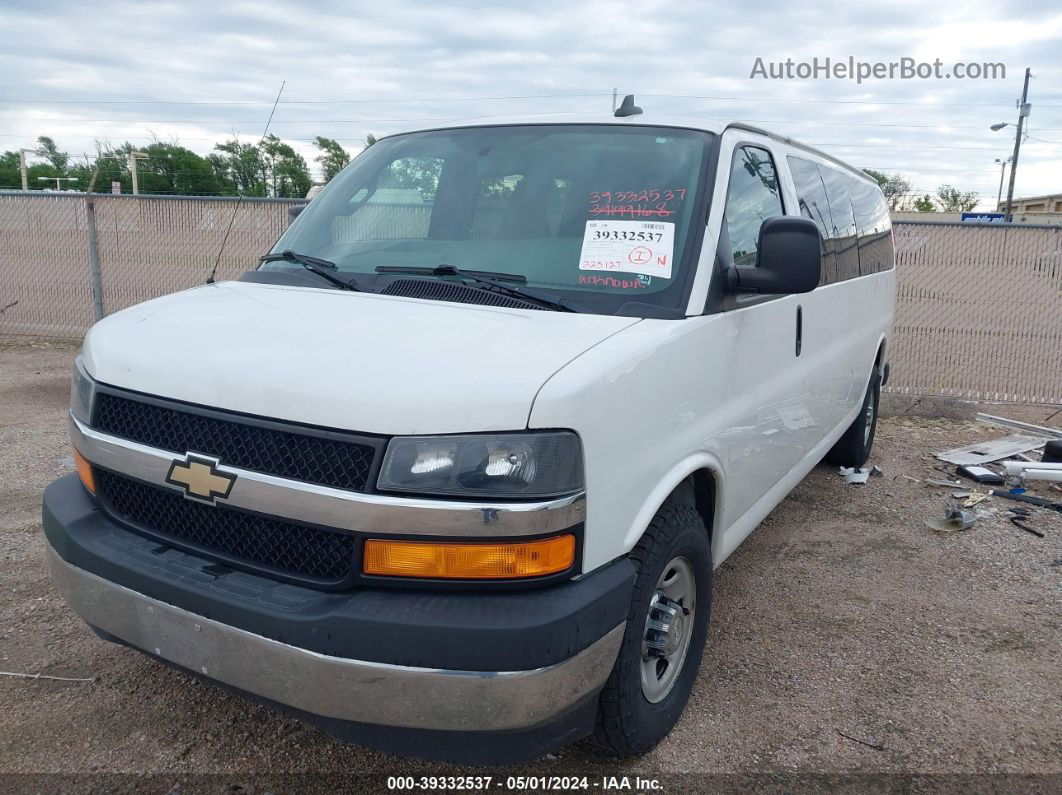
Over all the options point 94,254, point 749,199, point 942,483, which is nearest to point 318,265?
point 749,199

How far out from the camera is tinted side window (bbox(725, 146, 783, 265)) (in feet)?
10.8

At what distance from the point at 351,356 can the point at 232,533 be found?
0.59 m

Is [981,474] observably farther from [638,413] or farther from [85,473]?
[85,473]

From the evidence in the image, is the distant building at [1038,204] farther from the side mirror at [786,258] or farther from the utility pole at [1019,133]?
the side mirror at [786,258]

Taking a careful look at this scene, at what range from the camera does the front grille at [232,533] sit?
2.23m

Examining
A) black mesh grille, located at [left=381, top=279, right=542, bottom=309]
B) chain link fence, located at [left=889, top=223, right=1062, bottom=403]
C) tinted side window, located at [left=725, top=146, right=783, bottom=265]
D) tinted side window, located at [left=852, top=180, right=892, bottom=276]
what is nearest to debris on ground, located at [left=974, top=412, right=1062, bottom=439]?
chain link fence, located at [left=889, top=223, right=1062, bottom=403]

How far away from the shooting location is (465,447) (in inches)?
83.2

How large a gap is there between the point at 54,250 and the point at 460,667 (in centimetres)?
1092

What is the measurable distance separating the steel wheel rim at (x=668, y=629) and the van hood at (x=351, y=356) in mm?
868

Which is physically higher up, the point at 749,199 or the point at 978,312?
the point at 749,199

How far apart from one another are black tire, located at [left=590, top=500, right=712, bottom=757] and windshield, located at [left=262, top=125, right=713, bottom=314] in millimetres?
722

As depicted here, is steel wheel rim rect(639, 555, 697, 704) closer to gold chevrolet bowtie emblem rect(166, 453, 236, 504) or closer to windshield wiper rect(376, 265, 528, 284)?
windshield wiper rect(376, 265, 528, 284)

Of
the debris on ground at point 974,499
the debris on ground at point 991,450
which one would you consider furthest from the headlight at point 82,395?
the debris on ground at point 991,450

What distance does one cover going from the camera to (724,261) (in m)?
3.07
